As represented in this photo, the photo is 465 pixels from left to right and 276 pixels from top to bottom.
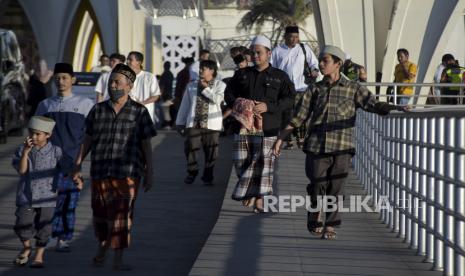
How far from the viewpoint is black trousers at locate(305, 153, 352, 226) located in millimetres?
10852

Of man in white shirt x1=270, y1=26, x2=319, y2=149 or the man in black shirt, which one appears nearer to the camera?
the man in black shirt

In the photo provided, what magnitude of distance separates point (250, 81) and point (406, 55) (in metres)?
12.3

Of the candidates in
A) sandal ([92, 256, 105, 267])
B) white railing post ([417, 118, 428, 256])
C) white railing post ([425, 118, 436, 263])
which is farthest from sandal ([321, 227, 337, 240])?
sandal ([92, 256, 105, 267])

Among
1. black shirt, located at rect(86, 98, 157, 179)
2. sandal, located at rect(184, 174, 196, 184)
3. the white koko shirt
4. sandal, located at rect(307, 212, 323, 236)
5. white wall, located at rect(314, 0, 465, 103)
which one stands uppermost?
white wall, located at rect(314, 0, 465, 103)

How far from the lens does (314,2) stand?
34.3 metres

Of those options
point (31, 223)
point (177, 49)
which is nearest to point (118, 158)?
point (31, 223)

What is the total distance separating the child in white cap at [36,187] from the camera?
9.94 metres

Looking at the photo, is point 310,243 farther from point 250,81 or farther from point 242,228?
point 250,81

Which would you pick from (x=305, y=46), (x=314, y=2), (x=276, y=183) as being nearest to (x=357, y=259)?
(x=276, y=183)

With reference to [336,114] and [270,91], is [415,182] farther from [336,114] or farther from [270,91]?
[270,91]

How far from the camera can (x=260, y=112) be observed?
498 inches

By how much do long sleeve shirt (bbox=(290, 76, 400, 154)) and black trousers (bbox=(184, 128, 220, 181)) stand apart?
21.1 feet

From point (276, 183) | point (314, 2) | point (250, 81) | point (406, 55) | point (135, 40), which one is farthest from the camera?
point (135, 40)

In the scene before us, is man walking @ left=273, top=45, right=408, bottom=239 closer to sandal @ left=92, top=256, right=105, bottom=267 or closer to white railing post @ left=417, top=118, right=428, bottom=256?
white railing post @ left=417, top=118, right=428, bottom=256
